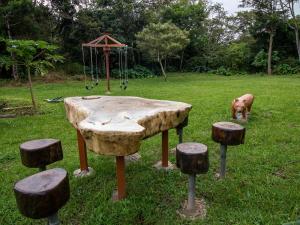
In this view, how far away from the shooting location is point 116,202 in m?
2.69

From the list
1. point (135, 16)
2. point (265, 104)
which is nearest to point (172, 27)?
point (135, 16)

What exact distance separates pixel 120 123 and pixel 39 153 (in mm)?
941

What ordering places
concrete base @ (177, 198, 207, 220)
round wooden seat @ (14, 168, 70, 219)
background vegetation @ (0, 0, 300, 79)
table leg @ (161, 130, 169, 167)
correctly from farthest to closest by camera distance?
background vegetation @ (0, 0, 300, 79)
table leg @ (161, 130, 169, 167)
concrete base @ (177, 198, 207, 220)
round wooden seat @ (14, 168, 70, 219)

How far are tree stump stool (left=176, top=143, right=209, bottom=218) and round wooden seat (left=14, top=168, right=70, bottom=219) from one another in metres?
1.07

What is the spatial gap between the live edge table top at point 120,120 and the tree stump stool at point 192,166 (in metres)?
0.42

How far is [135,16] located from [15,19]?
7445mm

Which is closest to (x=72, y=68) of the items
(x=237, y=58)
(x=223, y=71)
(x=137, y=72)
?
(x=137, y=72)

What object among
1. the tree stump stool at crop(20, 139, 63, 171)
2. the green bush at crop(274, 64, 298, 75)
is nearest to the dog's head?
the tree stump stool at crop(20, 139, 63, 171)

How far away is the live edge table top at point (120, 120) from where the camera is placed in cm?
223

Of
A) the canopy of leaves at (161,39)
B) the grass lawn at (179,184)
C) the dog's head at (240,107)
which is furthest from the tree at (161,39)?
the grass lawn at (179,184)

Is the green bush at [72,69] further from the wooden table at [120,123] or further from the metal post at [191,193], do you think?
the metal post at [191,193]

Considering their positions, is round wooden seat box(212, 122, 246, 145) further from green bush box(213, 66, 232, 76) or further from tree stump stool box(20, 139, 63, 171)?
green bush box(213, 66, 232, 76)

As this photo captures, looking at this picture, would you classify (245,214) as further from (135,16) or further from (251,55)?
(251,55)

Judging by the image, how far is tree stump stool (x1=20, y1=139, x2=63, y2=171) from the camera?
270 cm
